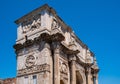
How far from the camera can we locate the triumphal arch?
20.8 m

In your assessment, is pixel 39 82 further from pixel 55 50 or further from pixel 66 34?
pixel 66 34

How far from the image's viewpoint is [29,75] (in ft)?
69.7

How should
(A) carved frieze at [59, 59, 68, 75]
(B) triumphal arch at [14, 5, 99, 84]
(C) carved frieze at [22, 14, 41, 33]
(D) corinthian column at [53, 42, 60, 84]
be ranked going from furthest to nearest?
(A) carved frieze at [59, 59, 68, 75]
(C) carved frieze at [22, 14, 41, 33]
(B) triumphal arch at [14, 5, 99, 84]
(D) corinthian column at [53, 42, 60, 84]

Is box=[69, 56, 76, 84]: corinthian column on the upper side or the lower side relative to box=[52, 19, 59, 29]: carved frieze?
lower

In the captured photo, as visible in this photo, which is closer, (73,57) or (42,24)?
(42,24)

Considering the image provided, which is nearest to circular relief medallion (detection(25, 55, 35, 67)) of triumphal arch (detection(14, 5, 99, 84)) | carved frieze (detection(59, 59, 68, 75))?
triumphal arch (detection(14, 5, 99, 84))

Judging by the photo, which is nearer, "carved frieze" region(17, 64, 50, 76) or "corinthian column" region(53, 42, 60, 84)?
"corinthian column" region(53, 42, 60, 84)

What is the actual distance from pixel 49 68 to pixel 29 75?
5.64 ft

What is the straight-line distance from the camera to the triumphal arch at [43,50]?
68.1 ft

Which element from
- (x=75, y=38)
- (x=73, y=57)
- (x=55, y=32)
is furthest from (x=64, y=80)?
(x=75, y=38)

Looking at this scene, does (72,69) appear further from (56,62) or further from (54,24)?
(54,24)

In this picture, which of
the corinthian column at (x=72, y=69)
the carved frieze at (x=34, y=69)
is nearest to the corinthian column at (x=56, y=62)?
the carved frieze at (x=34, y=69)

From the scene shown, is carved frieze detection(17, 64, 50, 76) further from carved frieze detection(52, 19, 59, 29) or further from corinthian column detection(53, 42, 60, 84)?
carved frieze detection(52, 19, 59, 29)

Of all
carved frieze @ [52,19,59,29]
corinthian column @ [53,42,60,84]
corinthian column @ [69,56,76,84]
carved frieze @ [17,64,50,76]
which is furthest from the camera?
corinthian column @ [69,56,76,84]
